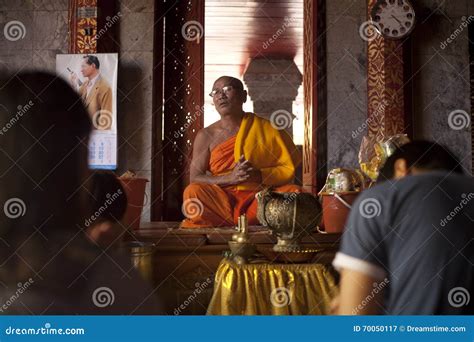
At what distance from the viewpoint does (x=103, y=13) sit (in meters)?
2.59

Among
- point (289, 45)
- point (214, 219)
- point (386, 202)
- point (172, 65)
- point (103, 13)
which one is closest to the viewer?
point (386, 202)

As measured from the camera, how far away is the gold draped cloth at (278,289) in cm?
135

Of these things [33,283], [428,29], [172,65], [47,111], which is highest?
[428,29]

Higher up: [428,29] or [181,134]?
[428,29]

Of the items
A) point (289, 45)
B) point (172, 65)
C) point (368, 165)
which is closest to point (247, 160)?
point (368, 165)

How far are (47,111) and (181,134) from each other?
2262mm

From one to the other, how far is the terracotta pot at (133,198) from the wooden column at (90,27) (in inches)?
36.5

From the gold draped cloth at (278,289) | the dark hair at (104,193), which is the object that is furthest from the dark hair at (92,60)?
the dark hair at (104,193)

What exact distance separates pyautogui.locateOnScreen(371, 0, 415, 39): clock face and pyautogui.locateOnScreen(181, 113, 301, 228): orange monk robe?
78 centimetres

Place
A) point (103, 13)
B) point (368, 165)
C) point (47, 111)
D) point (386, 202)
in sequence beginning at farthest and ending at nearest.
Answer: point (103, 13) < point (368, 165) < point (386, 202) < point (47, 111)

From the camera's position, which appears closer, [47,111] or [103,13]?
[47,111]

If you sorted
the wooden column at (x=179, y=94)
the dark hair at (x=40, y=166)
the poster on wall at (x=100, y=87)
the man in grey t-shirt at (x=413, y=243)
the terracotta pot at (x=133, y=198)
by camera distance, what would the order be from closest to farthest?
the dark hair at (x=40, y=166)
the man in grey t-shirt at (x=413, y=243)
the terracotta pot at (x=133, y=198)
the poster on wall at (x=100, y=87)
the wooden column at (x=179, y=94)

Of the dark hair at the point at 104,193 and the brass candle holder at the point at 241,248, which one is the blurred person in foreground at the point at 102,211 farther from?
the brass candle holder at the point at 241,248

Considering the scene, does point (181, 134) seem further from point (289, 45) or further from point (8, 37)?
point (289, 45)
